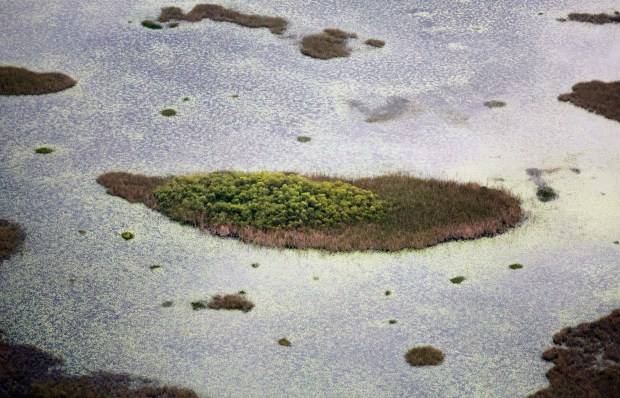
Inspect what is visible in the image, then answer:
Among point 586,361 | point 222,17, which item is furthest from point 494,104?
point 586,361

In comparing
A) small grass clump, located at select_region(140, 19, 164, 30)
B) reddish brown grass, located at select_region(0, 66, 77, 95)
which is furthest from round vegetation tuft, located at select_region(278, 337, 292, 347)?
small grass clump, located at select_region(140, 19, 164, 30)

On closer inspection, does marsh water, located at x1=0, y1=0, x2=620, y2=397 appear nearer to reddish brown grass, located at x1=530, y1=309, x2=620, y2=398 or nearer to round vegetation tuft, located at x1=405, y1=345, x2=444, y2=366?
round vegetation tuft, located at x1=405, y1=345, x2=444, y2=366

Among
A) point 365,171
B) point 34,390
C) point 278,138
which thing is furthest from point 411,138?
point 34,390

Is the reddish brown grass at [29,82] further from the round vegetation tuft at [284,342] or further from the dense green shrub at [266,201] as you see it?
the round vegetation tuft at [284,342]

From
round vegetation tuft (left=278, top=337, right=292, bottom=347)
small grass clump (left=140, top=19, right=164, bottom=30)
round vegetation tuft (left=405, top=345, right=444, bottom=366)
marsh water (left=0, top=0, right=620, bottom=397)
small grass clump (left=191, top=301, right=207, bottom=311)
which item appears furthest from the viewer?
small grass clump (left=140, top=19, right=164, bottom=30)

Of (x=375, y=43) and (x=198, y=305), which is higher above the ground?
(x=375, y=43)

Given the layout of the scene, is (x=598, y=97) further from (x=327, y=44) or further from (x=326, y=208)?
(x=326, y=208)

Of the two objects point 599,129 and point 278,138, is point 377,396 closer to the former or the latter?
point 278,138
